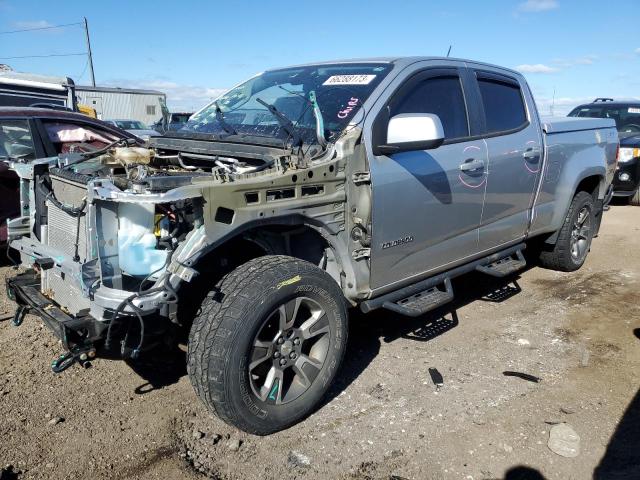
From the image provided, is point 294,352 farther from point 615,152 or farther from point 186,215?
point 615,152

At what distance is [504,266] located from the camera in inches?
185

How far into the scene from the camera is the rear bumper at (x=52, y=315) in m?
2.72

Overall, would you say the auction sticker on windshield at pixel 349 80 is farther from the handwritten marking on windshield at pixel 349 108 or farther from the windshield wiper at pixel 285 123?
the windshield wiper at pixel 285 123

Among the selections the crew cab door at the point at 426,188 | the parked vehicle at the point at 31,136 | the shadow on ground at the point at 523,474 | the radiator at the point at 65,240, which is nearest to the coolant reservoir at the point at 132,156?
the radiator at the point at 65,240

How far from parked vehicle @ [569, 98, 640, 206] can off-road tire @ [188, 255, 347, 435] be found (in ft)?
30.0

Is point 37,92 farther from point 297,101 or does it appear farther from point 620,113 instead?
point 620,113

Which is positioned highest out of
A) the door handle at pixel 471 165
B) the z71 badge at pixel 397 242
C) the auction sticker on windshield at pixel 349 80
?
the auction sticker on windshield at pixel 349 80

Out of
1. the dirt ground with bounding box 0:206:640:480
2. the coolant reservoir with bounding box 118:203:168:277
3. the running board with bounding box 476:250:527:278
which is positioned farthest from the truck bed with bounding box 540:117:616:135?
the coolant reservoir with bounding box 118:203:168:277

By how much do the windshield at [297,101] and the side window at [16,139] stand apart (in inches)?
97.1

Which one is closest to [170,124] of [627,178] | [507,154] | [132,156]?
[132,156]

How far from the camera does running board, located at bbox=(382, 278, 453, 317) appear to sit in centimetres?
357

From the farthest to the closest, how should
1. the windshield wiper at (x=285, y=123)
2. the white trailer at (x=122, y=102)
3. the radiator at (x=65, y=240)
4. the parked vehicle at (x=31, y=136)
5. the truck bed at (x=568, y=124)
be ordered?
the white trailer at (x=122, y=102) < the parked vehicle at (x=31, y=136) < the truck bed at (x=568, y=124) < the windshield wiper at (x=285, y=123) < the radiator at (x=65, y=240)

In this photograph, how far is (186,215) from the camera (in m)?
2.70

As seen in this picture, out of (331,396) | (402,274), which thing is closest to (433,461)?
(331,396)
